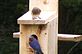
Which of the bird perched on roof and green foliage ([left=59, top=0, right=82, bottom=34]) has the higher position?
the bird perched on roof

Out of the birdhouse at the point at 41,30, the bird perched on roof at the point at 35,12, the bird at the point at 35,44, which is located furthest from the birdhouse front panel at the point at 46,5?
the bird at the point at 35,44

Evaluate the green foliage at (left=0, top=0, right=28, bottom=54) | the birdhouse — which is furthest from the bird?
the green foliage at (left=0, top=0, right=28, bottom=54)

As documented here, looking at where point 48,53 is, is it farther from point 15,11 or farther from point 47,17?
point 15,11

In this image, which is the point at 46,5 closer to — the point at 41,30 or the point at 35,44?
the point at 41,30

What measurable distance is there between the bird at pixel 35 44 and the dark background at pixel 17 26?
2766 millimetres

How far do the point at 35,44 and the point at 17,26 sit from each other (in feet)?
10.2

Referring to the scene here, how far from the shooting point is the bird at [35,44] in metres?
2.30

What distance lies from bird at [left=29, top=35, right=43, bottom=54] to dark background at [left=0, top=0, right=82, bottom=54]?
2766 mm

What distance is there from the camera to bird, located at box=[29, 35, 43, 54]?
90.4 inches

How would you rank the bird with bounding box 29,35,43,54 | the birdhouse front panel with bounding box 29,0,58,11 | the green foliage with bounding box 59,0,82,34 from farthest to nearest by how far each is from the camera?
1. the green foliage with bounding box 59,0,82,34
2. the birdhouse front panel with bounding box 29,0,58,11
3. the bird with bounding box 29,35,43,54

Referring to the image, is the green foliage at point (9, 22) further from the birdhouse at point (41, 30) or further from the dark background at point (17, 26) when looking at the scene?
the birdhouse at point (41, 30)

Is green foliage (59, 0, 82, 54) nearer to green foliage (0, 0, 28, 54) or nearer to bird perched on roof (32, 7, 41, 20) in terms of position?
green foliage (0, 0, 28, 54)

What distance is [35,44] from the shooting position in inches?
90.7

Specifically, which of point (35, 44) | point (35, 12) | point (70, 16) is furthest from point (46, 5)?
point (70, 16)
